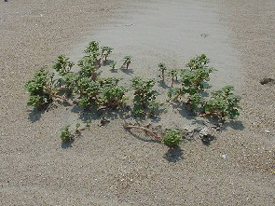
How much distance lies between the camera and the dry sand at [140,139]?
3.85 m

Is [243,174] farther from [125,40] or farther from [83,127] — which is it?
[125,40]

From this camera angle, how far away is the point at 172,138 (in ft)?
13.4

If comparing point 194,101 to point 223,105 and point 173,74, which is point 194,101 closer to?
point 223,105

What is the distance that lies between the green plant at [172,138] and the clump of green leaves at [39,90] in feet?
6.02

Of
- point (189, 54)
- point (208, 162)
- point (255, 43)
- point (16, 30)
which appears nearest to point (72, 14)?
point (16, 30)

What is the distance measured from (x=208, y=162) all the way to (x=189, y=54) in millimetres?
2605

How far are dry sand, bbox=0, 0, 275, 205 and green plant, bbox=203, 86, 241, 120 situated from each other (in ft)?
0.65

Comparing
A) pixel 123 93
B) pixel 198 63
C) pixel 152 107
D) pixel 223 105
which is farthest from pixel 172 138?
Result: pixel 198 63

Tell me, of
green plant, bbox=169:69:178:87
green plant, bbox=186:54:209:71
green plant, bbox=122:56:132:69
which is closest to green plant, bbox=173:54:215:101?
green plant, bbox=186:54:209:71

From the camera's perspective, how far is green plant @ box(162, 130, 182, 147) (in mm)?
4070

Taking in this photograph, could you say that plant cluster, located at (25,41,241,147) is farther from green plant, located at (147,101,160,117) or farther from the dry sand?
the dry sand

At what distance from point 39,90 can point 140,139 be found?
160cm

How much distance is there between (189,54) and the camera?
623 centimetres

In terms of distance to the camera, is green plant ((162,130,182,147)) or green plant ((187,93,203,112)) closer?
green plant ((162,130,182,147))
